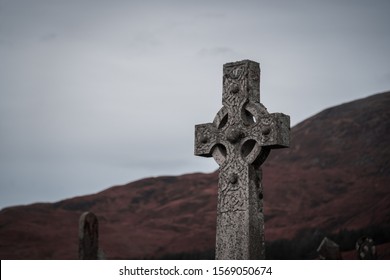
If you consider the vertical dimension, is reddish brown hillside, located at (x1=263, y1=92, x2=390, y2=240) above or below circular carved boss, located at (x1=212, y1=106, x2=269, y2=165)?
above

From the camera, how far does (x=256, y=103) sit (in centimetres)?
930

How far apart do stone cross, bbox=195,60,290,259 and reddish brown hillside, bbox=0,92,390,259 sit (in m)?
27.7

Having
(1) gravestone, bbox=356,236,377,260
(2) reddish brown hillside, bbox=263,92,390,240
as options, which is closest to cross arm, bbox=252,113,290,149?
(1) gravestone, bbox=356,236,377,260

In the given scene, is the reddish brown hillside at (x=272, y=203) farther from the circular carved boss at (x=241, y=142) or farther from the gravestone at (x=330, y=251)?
the circular carved boss at (x=241, y=142)

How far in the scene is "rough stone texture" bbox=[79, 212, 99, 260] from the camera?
23.7 ft

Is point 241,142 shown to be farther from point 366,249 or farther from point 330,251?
point 366,249

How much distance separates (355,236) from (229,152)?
24281mm

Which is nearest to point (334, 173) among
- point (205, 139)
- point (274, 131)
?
point (205, 139)

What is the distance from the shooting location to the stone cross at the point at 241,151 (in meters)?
8.84

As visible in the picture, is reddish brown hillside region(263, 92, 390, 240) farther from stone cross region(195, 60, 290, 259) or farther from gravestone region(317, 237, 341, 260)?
stone cross region(195, 60, 290, 259)

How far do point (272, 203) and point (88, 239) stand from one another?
129 ft

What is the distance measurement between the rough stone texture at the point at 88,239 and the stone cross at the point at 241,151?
2.01 m

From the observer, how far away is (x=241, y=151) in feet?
30.2

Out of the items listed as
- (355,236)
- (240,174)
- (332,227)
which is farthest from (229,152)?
(332,227)
